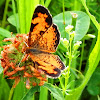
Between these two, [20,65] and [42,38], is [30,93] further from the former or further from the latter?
[42,38]

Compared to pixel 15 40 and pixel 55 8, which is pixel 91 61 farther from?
pixel 55 8

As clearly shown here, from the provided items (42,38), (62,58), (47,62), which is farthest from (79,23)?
(47,62)

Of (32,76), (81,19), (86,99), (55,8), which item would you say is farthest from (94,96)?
(32,76)

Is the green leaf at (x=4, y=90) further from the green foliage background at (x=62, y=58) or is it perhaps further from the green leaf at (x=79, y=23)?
the green leaf at (x=79, y=23)

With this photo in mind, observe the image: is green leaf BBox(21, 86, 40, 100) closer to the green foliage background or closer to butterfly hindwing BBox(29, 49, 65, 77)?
the green foliage background

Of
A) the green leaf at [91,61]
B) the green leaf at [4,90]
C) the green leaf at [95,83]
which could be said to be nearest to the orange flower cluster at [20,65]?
the green leaf at [91,61]

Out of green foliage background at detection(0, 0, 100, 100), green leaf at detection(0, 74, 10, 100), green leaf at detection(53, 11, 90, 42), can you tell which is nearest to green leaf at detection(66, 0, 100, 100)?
green foliage background at detection(0, 0, 100, 100)
